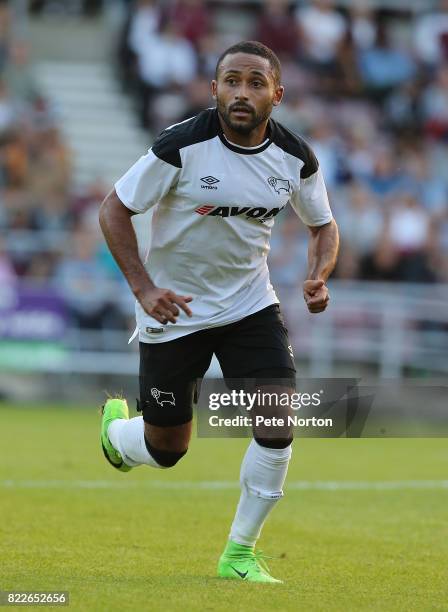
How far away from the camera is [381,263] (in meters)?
18.4

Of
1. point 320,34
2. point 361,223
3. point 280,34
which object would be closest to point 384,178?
point 361,223

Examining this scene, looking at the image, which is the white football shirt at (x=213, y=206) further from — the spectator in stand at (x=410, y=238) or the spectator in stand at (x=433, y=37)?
the spectator in stand at (x=433, y=37)

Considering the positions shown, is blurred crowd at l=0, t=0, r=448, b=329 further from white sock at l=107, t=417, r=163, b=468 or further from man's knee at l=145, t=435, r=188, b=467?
man's knee at l=145, t=435, r=188, b=467

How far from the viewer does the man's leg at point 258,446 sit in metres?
6.88

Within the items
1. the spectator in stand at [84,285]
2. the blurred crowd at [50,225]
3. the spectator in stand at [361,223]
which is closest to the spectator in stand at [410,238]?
the spectator in stand at [361,223]

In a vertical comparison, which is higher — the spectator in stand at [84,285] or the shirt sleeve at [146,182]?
the shirt sleeve at [146,182]

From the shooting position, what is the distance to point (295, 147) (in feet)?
23.3

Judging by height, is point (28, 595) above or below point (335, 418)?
below

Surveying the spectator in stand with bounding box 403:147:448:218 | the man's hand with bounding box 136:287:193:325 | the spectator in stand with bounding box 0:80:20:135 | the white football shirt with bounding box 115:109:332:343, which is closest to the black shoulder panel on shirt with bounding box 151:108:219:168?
the white football shirt with bounding box 115:109:332:343

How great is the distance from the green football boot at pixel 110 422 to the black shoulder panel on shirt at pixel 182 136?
68.0 inches

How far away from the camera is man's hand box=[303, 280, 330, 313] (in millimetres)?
6859

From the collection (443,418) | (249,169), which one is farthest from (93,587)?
(443,418)

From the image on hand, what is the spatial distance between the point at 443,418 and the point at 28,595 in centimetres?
871

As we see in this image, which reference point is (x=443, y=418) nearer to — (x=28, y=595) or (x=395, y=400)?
(x=395, y=400)
